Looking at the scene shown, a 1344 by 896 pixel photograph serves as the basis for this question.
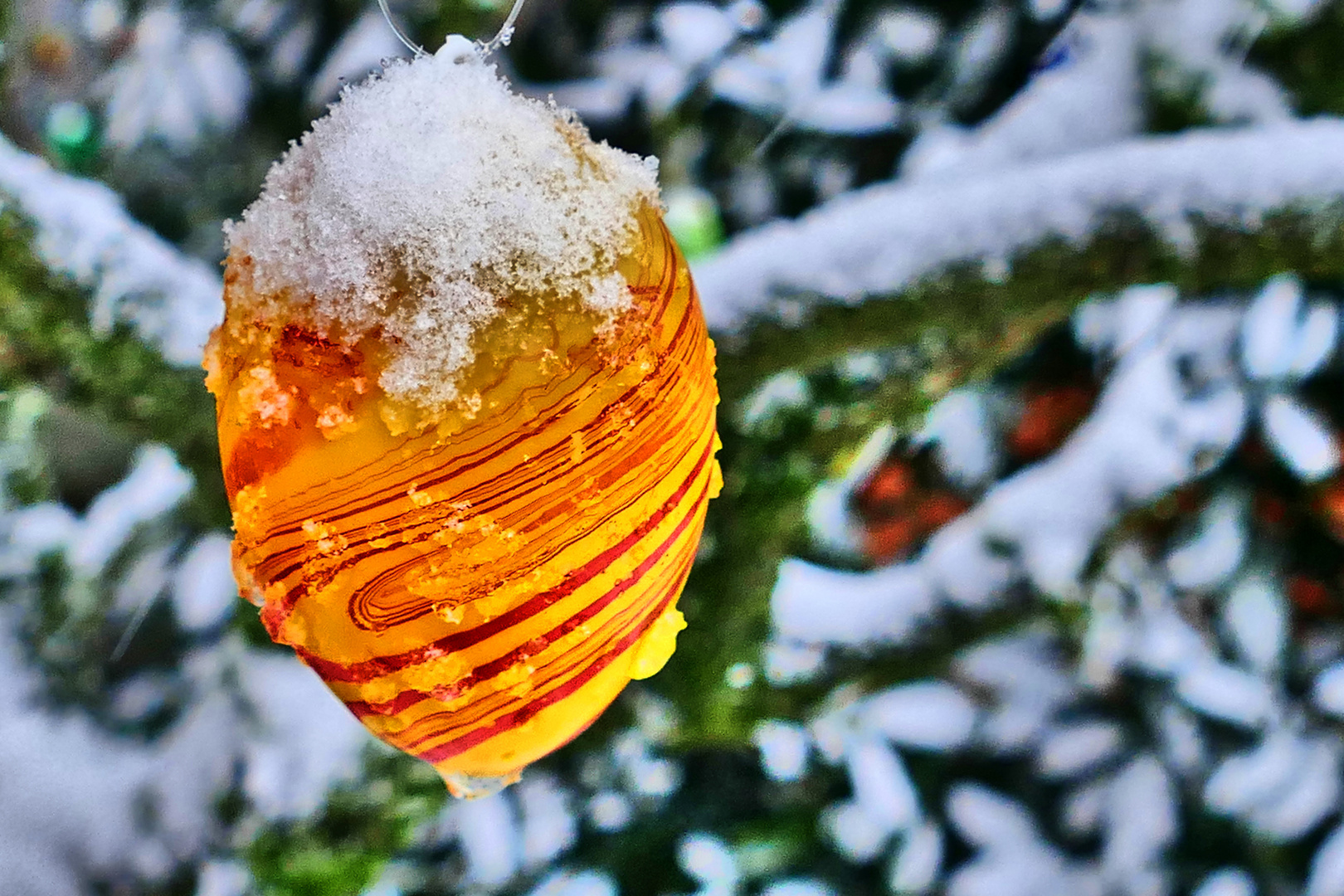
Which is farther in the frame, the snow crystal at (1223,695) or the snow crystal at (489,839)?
the snow crystal at (1223,695)

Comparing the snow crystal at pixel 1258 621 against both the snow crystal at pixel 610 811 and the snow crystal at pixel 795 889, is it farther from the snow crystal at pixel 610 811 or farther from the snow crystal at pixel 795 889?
the snow crystal at pixel 610 811

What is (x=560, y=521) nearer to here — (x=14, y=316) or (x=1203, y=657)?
(x=14, y=316)

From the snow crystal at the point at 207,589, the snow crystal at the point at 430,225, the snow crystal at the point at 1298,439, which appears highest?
the snow crystal at the point at 430,225

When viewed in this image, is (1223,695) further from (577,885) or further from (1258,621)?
(577,885)

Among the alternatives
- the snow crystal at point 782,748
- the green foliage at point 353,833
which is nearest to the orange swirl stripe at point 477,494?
the green foliage at point 353,833

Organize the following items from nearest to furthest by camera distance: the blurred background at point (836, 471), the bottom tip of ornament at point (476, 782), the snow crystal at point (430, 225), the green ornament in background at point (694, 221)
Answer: the snow crystal at point (430, 225), the bottom tip of ornament at point (476, 782), the blurred background at point (836, 471), the green ornament in background at point (694, 221)

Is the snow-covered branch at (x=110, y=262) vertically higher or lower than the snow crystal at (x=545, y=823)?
higher

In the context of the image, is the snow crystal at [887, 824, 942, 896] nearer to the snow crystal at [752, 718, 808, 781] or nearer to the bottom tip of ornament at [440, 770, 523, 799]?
the snow crystal at [752, 718, 808, 781]

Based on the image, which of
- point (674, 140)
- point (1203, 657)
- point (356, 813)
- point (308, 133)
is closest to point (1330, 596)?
point (1203, 657)
